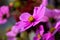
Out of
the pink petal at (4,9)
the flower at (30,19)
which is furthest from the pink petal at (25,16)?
the pink petal at (4,9)

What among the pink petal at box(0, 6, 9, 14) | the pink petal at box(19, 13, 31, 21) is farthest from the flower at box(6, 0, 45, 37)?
the pink petal at box(0, 6, 9, 14)

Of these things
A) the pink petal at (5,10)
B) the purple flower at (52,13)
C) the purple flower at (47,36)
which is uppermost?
the purple flower at (52,13)

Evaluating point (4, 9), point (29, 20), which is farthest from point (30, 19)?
point (4, 9)

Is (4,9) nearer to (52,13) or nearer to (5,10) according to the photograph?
(5,10)

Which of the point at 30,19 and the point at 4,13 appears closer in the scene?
the point at 30,19

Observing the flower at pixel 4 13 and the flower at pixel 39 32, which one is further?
the flower at pixel 4 13

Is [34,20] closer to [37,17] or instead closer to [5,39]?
[37,17]

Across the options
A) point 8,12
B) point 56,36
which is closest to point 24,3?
point 8,12

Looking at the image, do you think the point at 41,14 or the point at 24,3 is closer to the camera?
the point at 41,14

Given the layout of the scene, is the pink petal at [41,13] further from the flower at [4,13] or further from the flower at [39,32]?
the flower at [4,13]

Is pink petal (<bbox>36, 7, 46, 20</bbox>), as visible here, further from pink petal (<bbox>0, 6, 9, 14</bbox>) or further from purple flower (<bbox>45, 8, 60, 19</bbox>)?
pink petal (<bbox>0, 6, 9, 14</bbox>)

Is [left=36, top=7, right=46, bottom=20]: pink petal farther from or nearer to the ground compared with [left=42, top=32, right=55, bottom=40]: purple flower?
farther from the ground
